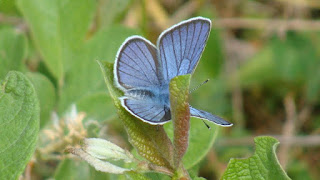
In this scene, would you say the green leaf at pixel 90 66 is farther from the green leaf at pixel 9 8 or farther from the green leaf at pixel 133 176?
the green leaf at pixel 133 176

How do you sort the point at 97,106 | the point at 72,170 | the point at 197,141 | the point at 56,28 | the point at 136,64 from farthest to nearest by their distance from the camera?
the point at 56,28 → the point at 97,106 → the point at 72,170 → the point at 197,141 → the point at 136,64

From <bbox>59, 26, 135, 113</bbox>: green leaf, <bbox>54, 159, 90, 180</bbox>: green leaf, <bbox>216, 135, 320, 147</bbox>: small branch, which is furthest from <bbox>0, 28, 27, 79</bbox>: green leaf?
<bbox>216, 135, 320, 147</bbox>: small branch

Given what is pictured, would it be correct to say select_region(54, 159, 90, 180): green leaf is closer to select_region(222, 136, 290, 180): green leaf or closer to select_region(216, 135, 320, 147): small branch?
select_region(222, 136, 290, 180): green leaf

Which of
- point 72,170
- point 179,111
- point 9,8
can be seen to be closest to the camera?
point 179,111

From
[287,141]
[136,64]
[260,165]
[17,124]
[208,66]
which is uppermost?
[136,64]

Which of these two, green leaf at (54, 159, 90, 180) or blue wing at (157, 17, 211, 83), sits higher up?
blue wing at (157, 17, 211, 83)

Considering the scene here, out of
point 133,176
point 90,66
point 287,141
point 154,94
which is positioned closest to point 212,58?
point 287,141

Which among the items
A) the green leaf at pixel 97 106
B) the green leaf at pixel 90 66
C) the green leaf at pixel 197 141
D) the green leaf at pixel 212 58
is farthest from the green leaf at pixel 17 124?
the green leaf at pixel 212 58

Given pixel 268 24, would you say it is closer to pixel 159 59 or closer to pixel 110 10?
pixel 110 10
